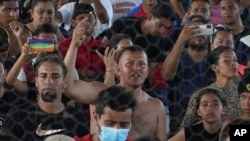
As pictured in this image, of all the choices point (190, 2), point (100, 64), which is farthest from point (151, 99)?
point (190, 2)

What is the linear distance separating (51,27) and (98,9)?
43 cm

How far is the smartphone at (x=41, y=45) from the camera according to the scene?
3312 millimetres

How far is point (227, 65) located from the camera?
134 inches

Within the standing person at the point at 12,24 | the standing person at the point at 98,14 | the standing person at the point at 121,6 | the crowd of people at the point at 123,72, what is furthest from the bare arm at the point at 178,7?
the standing person at the point at 12,24

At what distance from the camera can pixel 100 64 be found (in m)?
3.46

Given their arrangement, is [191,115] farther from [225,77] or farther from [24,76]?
[24,76]

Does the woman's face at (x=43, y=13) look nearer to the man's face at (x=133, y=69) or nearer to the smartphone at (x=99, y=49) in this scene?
the smartphone at (x=99, y=49)

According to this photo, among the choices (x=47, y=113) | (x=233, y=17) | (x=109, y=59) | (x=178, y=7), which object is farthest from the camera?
(x=178, y=7)

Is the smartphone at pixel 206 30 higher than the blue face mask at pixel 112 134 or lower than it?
higher

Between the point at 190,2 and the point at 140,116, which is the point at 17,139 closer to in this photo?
the point at 140,116

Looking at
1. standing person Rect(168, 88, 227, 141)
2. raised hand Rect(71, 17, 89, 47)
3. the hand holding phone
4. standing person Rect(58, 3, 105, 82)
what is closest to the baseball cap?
standing person Rect(58, 3, 105, 82)

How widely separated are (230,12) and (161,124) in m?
0.76

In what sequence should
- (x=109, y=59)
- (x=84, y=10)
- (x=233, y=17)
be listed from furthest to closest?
(x=233, y=17)
(x=84, y=10)
(x=109, y=59)

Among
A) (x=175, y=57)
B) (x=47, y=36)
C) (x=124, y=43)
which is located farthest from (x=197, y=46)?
(x=47, y=36)
